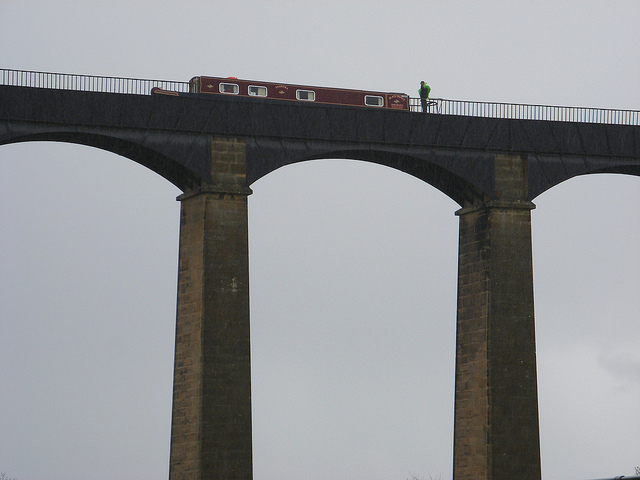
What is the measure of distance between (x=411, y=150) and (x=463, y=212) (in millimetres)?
3517

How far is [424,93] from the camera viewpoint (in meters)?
62.0

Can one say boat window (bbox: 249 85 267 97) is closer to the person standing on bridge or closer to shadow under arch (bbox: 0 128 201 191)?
shadow under arch (bbox: 0 128 201 191)

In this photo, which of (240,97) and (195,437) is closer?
(195,437)

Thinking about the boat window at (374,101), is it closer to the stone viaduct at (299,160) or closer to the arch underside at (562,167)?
the stone viaduct at (299,160)

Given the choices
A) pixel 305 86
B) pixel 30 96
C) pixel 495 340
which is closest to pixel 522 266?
pixel 495 340

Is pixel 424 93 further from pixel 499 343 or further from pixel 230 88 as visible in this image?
pixel 499 343

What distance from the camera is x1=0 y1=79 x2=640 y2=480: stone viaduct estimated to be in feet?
181

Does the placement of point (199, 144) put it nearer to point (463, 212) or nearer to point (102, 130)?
point (102, 130)

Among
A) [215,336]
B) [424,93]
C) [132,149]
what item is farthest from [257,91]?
[215,336]

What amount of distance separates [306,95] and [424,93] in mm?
4829

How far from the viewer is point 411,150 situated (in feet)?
196

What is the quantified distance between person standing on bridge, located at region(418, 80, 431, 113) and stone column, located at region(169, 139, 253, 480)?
8227 mm

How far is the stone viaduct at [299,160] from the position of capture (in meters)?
55.1

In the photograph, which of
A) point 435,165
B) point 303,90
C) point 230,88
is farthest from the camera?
point 303,90
